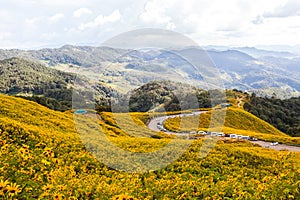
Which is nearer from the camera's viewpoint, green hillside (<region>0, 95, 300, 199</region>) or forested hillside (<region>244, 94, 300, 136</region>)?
green hillside (<region>0, 95, 300, 199</region>)

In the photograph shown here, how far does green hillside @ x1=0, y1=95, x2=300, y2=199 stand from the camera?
826cm

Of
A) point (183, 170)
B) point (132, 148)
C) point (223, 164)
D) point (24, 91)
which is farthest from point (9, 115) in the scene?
point (24, 91)

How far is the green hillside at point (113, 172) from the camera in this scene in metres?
8.26

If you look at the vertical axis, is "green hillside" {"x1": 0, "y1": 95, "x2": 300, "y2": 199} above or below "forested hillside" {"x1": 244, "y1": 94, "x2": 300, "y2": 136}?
above

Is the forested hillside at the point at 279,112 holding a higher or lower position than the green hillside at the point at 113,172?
lower

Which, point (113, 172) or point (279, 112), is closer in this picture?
point (113, 172)

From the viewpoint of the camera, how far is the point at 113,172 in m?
14.7

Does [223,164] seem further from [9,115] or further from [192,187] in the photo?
[9,115]

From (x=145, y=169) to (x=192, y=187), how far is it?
4.70 metres

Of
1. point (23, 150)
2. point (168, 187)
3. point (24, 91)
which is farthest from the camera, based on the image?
point (24, 91)

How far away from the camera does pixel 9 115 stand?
73.8ft

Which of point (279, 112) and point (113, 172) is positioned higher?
point (113, 172)

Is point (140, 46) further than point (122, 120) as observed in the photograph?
No

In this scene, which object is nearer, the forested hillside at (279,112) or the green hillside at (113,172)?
the green hillside at (113,172)
